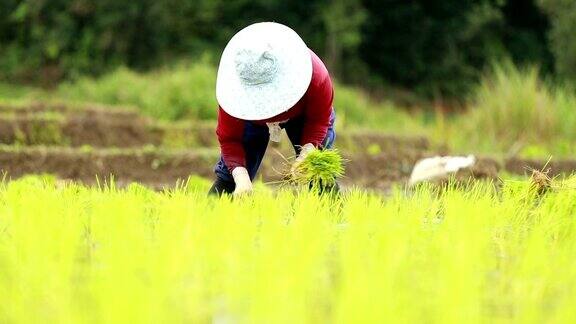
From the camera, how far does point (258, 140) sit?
15.8 feet

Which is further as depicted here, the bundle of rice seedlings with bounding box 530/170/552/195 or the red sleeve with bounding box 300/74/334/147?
the red sleeve with bounding box 300/74/334/147

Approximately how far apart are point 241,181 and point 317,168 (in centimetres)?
46

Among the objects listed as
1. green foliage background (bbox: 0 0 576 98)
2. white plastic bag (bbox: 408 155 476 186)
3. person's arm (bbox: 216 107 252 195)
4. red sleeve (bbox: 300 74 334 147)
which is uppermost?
red sleeve (bbox: 300 74 334 147)

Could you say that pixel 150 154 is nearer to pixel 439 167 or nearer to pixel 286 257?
pixel 439 167

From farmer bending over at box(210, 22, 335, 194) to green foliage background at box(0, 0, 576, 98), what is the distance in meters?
17.9

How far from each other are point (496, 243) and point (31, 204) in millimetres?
1525

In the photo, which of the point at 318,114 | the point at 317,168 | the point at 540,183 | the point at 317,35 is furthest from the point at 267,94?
the point at 317,35

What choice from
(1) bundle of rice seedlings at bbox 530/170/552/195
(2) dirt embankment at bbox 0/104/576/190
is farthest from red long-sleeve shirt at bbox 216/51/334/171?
(2) dirt embankment at bbox 0/104/576/190

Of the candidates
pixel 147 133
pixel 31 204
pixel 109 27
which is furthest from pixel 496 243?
pixel 109 27

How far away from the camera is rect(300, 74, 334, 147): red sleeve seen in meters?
4.59

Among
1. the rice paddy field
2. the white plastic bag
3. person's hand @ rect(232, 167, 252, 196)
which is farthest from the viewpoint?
the white plastic bag

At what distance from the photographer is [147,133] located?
1264 cm

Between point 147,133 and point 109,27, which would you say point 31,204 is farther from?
point 109,27

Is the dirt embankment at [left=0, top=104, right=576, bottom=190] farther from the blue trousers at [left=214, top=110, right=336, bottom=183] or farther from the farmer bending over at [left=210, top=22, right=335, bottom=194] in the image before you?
the farmer bending over at [left=210, top=22, right=335, bottom=194]
